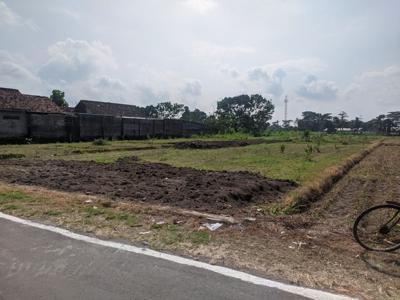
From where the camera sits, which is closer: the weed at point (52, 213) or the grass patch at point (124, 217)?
the grass patch at point (124, 217)

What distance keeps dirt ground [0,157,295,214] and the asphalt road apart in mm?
2757

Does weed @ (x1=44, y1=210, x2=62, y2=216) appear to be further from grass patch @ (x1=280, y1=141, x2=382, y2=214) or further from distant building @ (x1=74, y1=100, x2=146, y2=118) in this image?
distant building @ (x1=74, y1=100, x2=146, y2=118)

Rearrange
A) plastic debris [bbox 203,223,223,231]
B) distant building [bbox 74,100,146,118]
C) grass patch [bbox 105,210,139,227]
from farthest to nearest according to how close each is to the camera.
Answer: distant building [bbox 74,100,146,118] < grass patch [bbox 105,210,139,227] < plastic debris [bbox 203,223,223,231]

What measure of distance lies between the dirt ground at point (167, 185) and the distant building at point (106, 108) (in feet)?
121

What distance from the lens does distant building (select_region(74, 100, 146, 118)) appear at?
4716 cm

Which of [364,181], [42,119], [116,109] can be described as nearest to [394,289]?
[364,181]

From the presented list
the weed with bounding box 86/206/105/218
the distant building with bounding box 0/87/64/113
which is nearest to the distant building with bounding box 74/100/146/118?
the distant building with bounding box 0/87/64/113

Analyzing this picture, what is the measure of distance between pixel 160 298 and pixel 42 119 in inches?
1131

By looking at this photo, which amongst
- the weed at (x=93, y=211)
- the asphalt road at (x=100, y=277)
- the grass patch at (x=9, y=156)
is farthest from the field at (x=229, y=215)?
the grass patch at (x=9, y=156)

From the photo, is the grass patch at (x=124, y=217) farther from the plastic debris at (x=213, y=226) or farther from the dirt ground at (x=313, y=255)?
the dirt ground at (x=313, y=255)

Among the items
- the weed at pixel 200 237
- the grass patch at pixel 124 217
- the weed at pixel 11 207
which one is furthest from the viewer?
the weed at pixel 11 207

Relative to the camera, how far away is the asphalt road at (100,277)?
3.34 metres

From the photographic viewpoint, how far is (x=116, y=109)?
50625mm

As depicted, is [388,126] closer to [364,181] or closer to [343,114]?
[343,114]
